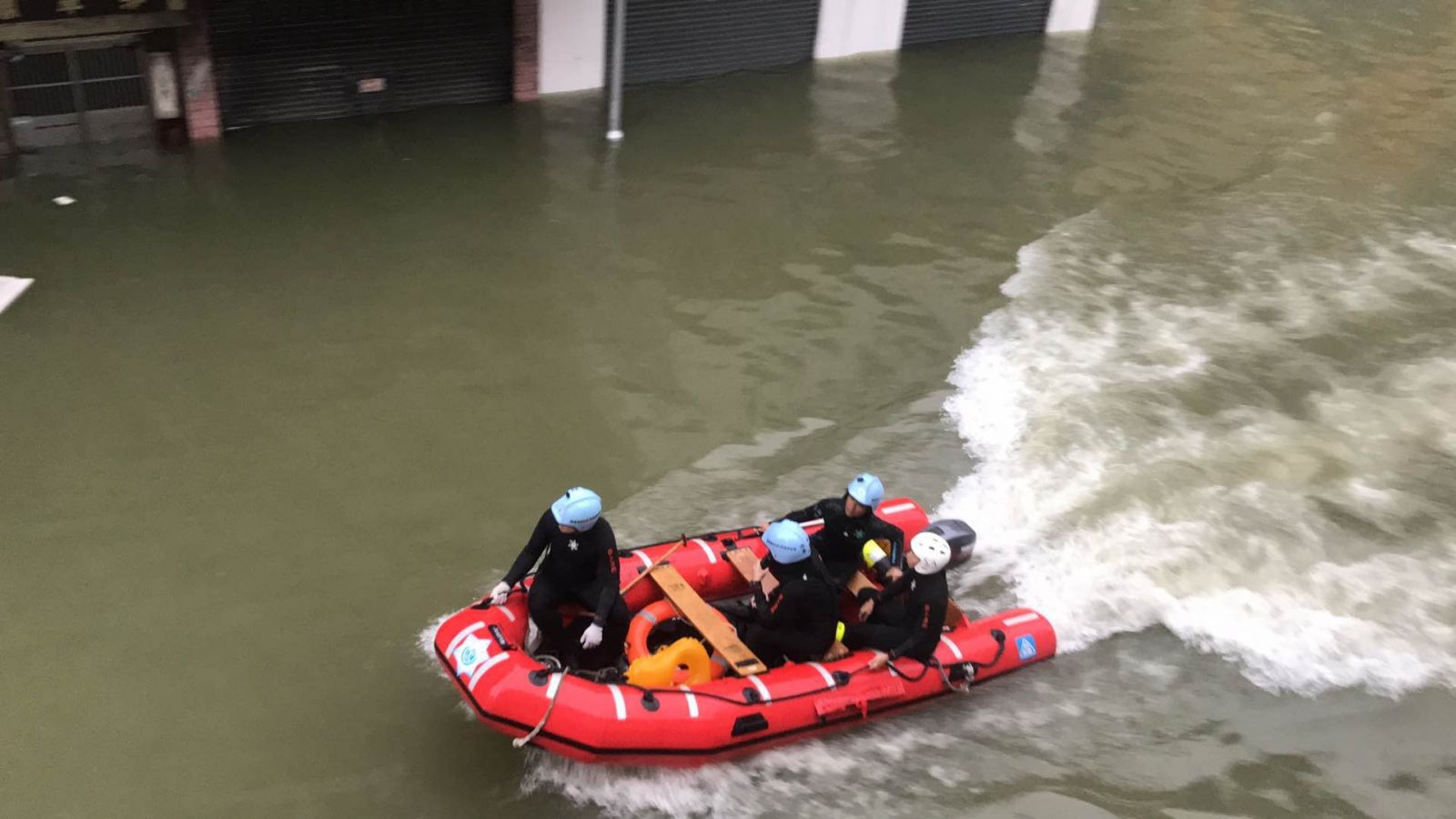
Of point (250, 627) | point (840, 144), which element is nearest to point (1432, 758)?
point (250, 627)

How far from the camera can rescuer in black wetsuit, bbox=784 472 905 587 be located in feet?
23.6

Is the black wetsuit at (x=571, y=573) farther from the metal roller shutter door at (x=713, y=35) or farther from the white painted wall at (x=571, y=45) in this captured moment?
the metal roller shutter door at (x=713, y=35)

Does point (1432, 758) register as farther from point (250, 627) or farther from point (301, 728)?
point (250, 627)

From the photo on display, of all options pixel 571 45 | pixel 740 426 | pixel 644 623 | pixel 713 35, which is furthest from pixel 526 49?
pixel 644 623

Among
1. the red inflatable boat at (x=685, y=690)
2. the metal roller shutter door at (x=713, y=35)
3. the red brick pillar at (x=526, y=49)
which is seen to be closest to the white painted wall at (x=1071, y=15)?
the metal roller shutter door at (x=713, y=35)

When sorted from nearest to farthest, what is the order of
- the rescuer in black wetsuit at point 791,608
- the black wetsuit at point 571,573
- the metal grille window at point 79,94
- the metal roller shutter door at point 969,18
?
the rescuer in black wetsuit at point 791,608 < the black wetsuit at point 571,573 < the metal grille window at point 79,94 < the metal roller shutter door at point 969,18

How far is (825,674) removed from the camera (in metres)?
6.68

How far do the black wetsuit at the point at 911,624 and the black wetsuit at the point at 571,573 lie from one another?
4.98ft

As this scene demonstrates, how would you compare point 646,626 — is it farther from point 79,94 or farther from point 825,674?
point 79,94

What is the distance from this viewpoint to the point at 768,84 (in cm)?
1630

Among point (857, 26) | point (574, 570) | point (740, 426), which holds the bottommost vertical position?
point (740, 426)

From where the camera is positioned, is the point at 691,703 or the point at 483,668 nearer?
the point at 483,668

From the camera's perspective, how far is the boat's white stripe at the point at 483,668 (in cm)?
617

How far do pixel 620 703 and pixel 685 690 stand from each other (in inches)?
16.2
